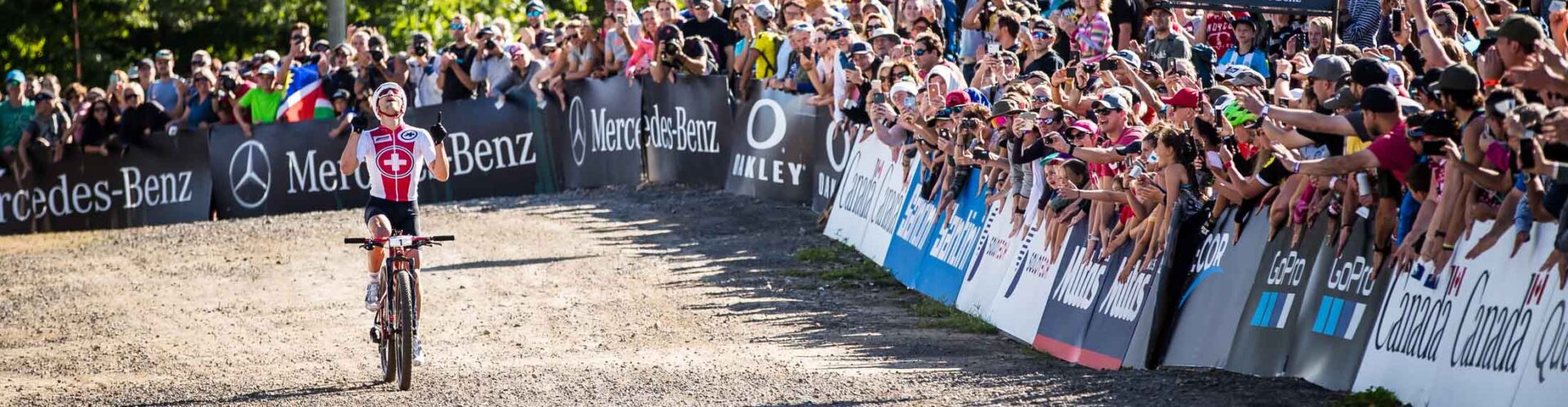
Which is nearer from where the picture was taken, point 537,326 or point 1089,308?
point 1089,308

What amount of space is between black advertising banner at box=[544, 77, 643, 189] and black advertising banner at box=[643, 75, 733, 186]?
199 mm

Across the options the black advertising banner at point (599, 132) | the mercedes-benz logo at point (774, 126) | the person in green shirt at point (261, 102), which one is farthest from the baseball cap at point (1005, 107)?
the person in green shirt at point (261, 102)

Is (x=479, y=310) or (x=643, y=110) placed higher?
(x=643, y=110)

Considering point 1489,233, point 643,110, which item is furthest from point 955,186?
point 643,110

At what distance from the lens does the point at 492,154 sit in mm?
23844

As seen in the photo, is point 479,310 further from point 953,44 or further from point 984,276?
point 953,44

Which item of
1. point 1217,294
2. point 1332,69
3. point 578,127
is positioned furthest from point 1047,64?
point 578,127

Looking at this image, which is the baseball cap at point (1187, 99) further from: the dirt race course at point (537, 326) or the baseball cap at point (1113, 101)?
the dirt race course at point (537, 326)

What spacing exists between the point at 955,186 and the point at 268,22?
28.5 meters

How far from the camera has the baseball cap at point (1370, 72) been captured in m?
9.12

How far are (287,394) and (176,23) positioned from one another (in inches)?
1151

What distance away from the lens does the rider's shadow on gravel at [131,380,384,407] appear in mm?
10516

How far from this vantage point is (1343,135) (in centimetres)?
936

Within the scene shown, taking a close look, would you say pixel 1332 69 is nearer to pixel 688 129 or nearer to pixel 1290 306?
pixel 1290 306
